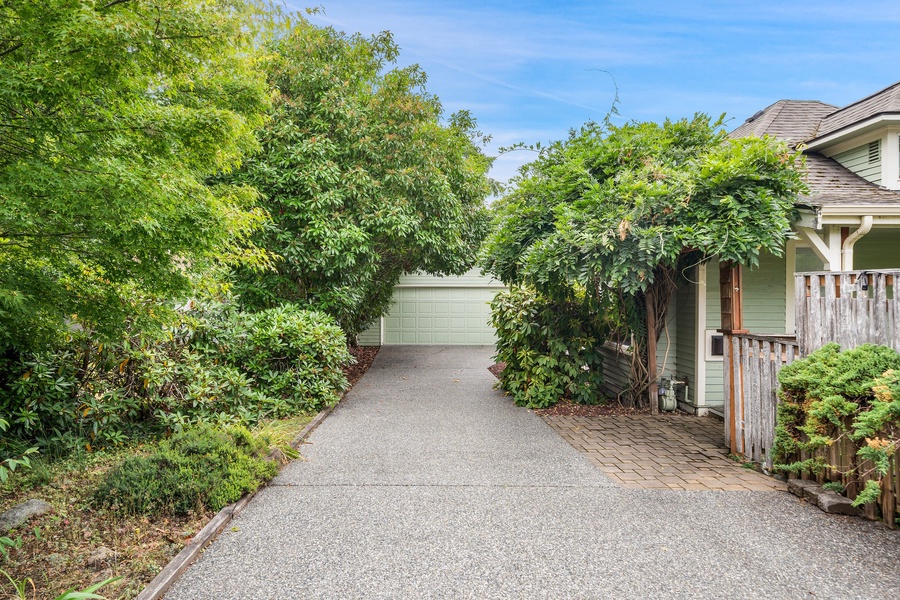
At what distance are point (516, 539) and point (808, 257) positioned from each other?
6.08 metres

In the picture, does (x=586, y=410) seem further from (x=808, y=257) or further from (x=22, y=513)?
(x=22, y=513)

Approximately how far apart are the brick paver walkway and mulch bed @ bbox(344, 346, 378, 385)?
4994mm

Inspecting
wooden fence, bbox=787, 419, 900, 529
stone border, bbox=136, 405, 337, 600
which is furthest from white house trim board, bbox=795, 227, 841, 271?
stone border, bbox=136, 405, 337, 600

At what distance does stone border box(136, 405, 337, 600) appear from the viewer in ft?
8.60

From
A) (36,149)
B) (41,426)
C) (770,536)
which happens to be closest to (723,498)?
(770,536)

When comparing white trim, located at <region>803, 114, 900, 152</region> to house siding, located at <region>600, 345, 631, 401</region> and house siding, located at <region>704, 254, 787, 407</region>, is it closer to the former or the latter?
house siding, located at <region>704, 254, 787, 407</region>

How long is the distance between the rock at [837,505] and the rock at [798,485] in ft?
0.68

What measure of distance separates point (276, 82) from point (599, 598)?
8611 mm

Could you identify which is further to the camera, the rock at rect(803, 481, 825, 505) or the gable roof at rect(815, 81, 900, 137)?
the gable roof at rect(815, 81, 900, 137)

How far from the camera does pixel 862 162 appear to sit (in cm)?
681

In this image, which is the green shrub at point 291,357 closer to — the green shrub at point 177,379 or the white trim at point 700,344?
the green shrub at point 177,379

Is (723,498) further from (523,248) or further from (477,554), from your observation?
(523,248)

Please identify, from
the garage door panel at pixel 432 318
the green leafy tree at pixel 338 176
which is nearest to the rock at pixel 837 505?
the green leafy tree at pixel 338 176

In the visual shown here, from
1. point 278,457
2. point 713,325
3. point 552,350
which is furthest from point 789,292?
point 278,457
